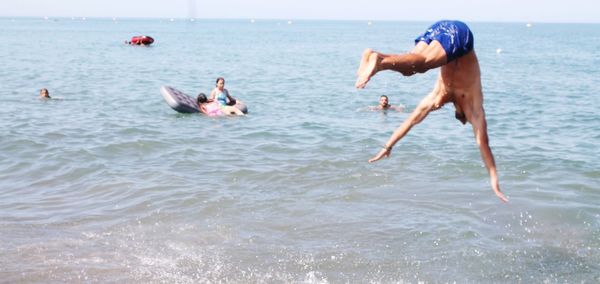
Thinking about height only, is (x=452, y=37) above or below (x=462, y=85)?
above

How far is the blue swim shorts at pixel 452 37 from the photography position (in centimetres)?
612

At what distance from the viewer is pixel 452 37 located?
20.1ft

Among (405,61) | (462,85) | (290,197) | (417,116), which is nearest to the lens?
(405,61)

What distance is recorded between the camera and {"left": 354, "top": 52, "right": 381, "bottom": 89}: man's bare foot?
17.5 feet

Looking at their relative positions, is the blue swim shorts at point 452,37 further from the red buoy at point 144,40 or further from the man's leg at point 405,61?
the red buoy at point 144,40

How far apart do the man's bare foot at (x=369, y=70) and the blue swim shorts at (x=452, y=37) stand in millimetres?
829

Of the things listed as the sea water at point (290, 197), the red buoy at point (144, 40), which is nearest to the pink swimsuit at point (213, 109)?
the sea water at point (290, 197)

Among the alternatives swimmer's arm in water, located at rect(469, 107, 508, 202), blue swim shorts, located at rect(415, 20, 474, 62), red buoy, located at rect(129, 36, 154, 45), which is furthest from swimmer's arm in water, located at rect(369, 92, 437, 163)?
red buoy, located at rect(129, 36, 154, 45)

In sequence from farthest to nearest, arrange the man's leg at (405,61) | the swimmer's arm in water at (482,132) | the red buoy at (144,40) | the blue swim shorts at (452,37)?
1. the red buoy at (144,40)
2. the swimmer's arm in water at (482,132)
3. the blue swim shorts at (452,37)
4. the man's leg at (405,61)

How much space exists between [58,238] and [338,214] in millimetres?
3635

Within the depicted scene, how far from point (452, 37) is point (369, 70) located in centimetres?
110

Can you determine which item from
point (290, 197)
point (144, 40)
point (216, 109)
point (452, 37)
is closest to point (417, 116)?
point (452, 37)

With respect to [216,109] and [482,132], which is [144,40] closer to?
[216,109]

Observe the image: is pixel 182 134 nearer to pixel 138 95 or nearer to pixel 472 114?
pixel 138 95
